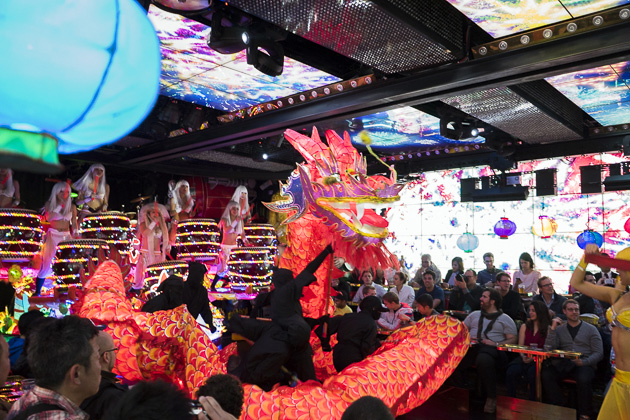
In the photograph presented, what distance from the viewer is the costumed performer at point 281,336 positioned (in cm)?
284

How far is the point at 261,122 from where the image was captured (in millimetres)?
6574

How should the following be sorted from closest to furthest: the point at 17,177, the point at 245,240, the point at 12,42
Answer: the point at 12,42 < the point at 245,240 < the point at 17,177

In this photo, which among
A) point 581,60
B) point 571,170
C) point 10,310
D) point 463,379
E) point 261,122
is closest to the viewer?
point 581,60

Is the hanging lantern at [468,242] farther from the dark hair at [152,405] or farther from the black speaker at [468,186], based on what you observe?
the dark hair at [152,405]

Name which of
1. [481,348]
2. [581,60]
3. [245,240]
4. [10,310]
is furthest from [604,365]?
[10,310]

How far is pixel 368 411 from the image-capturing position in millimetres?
1347

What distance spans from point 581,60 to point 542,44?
310 mm

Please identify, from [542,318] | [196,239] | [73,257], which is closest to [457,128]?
[542,318]

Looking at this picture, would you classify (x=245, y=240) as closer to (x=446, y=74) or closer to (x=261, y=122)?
(x=261, y=122)

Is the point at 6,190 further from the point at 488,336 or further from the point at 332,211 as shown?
the point at 488,336

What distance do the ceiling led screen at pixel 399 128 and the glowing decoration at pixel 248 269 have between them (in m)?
2.30

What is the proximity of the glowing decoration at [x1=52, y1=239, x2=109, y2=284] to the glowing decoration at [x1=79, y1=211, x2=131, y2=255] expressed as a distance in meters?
0.60

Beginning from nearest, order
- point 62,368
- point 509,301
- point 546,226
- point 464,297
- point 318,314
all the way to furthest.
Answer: point 62,368, point 318,314, point 509,301, point 464,297, point 546,226

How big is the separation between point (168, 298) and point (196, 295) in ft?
1.24
